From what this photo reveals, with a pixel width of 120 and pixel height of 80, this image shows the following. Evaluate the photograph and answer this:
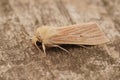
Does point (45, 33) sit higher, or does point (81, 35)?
point (45, 33)

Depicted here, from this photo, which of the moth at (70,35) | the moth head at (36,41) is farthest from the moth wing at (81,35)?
the moth head at (36,41)

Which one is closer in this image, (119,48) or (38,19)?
(119,48)

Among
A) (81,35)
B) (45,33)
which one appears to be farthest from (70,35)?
(45,33)

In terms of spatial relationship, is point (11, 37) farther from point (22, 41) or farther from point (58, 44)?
point (58, 44)

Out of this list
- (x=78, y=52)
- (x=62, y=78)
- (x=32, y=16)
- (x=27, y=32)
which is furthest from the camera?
(x=32, y=16)

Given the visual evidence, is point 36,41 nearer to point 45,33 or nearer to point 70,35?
point 45,33

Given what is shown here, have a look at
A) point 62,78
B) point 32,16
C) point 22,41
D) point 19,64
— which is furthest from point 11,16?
point 62,78

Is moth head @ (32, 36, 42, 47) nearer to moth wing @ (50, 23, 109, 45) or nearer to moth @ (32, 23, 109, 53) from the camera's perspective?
moth @ (32, 23, 109, 53)
